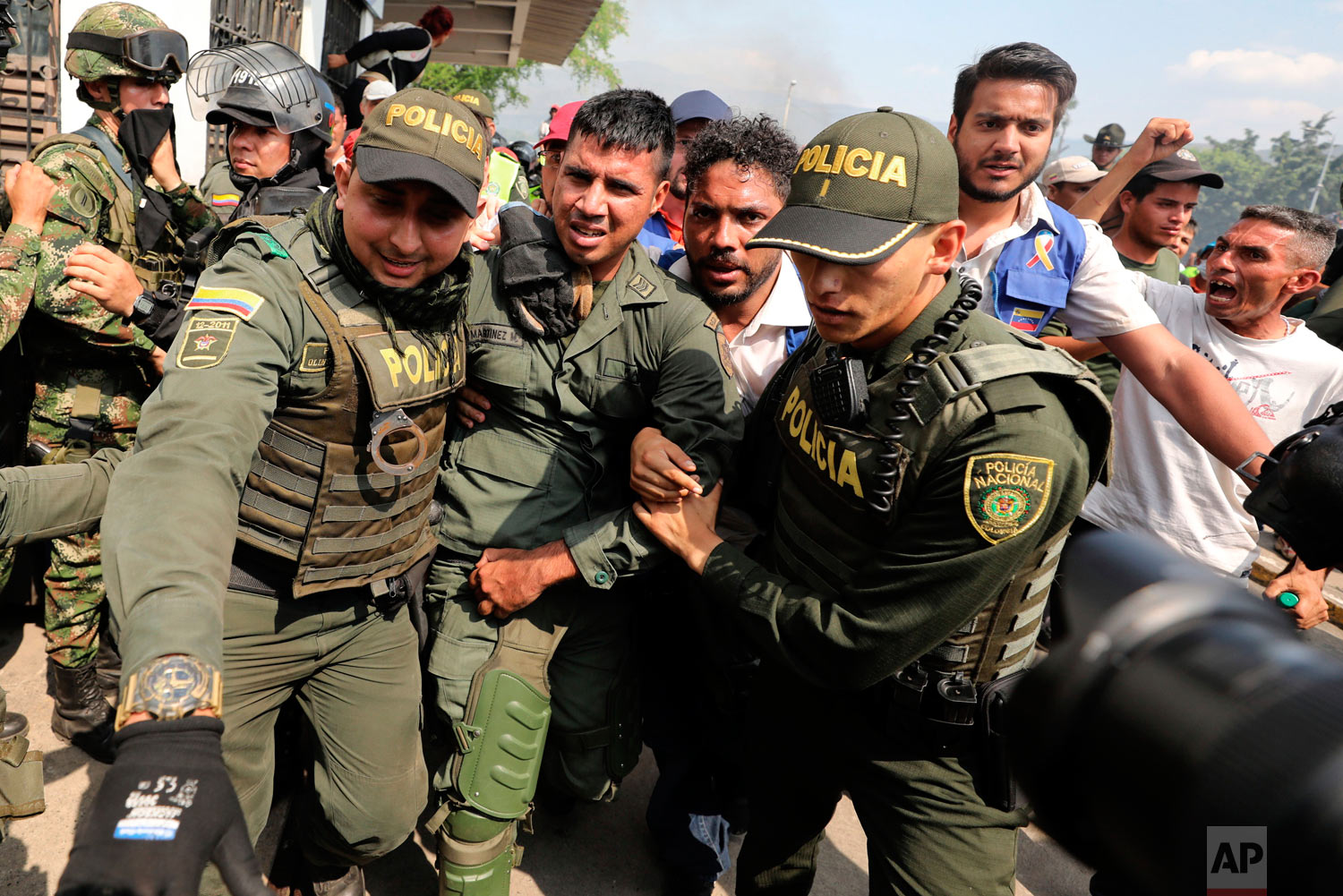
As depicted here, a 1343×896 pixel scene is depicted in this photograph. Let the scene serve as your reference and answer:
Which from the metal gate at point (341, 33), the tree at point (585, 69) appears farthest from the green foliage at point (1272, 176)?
the metal gate at point (341, 33)

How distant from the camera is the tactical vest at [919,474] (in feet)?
5.68

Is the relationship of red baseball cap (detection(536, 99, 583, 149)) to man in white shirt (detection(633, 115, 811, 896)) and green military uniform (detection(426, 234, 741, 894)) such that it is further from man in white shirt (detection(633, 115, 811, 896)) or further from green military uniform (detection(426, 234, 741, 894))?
green military uniform (detection(426, 234, 741, 894))

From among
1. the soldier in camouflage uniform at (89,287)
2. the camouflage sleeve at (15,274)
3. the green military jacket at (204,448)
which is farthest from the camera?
the soldier in camouflage uniform at (89,287)

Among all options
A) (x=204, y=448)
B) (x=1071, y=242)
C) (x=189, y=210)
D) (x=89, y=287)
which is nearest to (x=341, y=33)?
(x=189, y=210)

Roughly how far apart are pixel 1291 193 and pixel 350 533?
339 feet

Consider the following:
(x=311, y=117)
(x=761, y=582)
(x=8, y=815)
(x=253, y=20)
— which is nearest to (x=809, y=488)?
(x=761, y=582)

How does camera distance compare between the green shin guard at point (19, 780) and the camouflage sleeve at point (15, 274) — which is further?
the camouflage sleeve at point (15, 274)

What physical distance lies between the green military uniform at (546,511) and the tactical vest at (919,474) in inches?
13.0

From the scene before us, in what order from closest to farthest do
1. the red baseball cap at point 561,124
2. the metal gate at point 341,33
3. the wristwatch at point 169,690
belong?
the wristwatch at point 169,690
the red baseball cap at point 561,124
the metal gate at point 341,33

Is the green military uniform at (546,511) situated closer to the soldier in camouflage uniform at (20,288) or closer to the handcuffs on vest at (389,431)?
the handcuffs on vest at (389,431)

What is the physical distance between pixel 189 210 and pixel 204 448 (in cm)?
265

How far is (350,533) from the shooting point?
217 centimetres

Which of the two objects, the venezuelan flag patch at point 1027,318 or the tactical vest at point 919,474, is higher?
the venezuelan flag patch at point 1027,318

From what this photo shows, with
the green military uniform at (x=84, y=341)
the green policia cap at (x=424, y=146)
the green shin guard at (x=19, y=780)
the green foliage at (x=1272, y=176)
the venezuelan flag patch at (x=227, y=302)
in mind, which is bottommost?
the green shin guard at (x=19, y=780)
